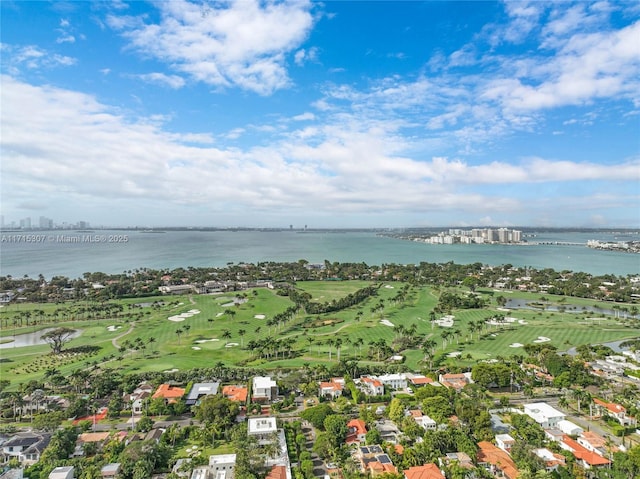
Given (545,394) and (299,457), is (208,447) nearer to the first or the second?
(299,457)

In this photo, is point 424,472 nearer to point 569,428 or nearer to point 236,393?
point 569,428

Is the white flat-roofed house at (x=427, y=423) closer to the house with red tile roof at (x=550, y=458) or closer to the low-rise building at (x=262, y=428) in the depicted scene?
the house with red tile roof at (x=550, y=458)

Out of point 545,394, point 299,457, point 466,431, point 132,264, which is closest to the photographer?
point 299,457

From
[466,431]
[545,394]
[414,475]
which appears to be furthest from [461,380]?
[414,475]

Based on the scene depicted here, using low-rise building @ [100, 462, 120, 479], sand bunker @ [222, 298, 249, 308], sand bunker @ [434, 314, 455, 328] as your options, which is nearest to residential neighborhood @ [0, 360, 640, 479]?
low-rise building @ [100, 462, 120, 479]

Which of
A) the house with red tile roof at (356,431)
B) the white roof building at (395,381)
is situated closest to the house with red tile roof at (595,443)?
the white roof building at (395,381)

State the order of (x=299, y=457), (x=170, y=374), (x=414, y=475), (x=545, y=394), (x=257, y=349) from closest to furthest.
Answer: (x=414, y=475), (x=299, y=457), (x=545, y=394), (x=170, y=374), (x=257, y=349)

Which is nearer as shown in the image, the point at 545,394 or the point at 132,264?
the point at 545,394
